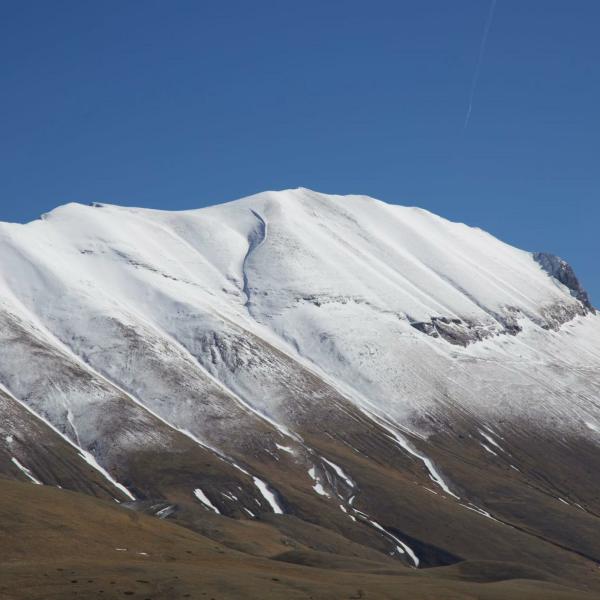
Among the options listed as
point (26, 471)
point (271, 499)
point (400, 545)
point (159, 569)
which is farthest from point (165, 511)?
point (159, 569)

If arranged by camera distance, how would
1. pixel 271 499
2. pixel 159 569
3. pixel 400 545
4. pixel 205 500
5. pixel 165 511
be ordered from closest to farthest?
pixel 159 569, pixel 165 511, pixel 400 545, pixel 205 500, pixel 271 499

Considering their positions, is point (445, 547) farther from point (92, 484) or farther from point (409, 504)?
point (92, 484)

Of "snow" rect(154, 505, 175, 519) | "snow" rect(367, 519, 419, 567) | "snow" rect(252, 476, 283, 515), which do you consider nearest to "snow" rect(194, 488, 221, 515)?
"snow" rect(252, 476, 283, 515)

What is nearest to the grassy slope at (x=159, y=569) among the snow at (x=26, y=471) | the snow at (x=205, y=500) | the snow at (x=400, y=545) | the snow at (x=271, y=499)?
the snow at (x=400, y=545)

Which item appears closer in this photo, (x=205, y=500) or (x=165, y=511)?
(x=165, y=511)

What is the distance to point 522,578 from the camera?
394 feet

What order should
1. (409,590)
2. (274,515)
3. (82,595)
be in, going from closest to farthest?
(82,595) → (409,590) → (274,515)

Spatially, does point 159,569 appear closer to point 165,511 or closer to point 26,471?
point 165,511

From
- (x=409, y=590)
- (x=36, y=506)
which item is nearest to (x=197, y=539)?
(x=36, y=506)

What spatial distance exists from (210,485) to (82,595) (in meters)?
117

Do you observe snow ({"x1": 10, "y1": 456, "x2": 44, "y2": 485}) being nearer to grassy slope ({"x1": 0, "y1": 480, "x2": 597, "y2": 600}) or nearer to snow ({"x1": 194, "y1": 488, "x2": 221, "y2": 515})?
snow ({"x1": 194, "y1": 488, "x2": 221, "y2": 515})

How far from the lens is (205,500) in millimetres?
190000

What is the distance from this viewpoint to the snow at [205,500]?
18762cm

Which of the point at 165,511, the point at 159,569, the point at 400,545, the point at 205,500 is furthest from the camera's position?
the point at 205,500
